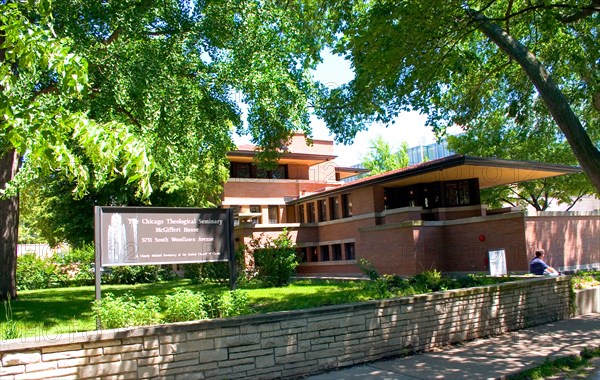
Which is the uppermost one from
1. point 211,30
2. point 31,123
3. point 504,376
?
point 211,30

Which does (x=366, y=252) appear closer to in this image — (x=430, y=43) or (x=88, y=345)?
(x=430, y=43)

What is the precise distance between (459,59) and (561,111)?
3.61 meters

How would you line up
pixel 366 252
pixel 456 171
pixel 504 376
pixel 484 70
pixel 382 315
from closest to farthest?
pixel 504 376
pixel 382 315
pixel 484 70
pixel 456 171
pixel 366 252

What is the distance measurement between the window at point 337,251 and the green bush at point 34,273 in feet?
57.6

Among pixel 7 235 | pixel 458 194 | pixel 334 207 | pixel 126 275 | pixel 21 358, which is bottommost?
pixel 126 275

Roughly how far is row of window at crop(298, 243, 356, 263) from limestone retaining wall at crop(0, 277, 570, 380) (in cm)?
1994

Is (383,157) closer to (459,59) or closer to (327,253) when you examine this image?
(327,253)

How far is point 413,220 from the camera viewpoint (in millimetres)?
25031

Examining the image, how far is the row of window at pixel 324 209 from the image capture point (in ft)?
103

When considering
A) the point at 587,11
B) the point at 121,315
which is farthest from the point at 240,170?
the point at 121,315

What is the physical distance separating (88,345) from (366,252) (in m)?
21.5

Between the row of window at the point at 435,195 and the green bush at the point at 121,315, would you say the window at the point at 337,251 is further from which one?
the green bush at the point at 121,315

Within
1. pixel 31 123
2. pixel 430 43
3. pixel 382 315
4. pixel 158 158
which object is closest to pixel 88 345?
pixel 31 123

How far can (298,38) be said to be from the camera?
1648 centimetres
